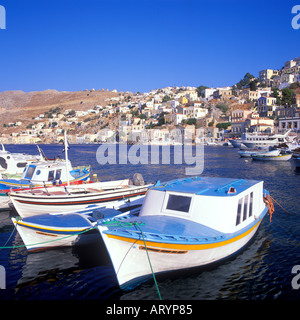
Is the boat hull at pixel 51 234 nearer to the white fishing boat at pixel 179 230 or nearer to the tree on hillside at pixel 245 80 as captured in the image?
the white fishing boat at pixel 179 230

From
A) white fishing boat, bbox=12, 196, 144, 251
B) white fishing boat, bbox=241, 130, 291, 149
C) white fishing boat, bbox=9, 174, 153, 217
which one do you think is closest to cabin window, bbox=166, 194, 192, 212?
white fishing boat, bbox=12, 196, 144, 251

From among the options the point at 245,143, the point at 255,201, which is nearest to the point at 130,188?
the point at 255,201

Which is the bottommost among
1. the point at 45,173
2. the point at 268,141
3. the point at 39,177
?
the point at 39,177

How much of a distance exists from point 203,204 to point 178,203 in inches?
34.3

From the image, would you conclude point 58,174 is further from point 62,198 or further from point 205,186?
point 205,186

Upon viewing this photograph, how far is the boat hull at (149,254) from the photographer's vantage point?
7.73m

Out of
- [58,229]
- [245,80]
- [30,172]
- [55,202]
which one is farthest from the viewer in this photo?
[245,80]

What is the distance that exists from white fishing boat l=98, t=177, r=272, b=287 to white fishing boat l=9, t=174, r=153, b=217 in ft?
17.9

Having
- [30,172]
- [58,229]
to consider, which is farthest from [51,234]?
[30,172]

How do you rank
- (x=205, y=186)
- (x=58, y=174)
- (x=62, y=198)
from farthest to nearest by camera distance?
(x=58, y=174)
(x=62, y=198)
(x=205, y=186)

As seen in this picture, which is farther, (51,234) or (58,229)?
(51,234)

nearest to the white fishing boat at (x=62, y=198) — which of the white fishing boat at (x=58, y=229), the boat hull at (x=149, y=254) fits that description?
the white fishing boat at (x=58, y=229)

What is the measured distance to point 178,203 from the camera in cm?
945

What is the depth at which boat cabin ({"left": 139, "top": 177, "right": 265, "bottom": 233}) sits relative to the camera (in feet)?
29.7
